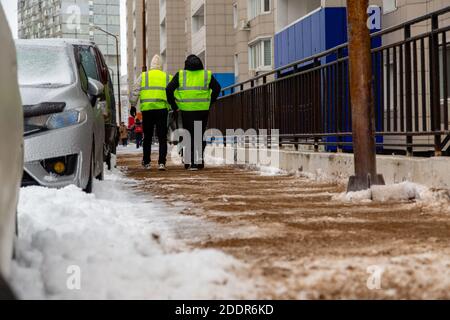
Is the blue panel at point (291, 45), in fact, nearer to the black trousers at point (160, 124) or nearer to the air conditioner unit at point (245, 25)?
the air conditioner unit at point (245, 25)

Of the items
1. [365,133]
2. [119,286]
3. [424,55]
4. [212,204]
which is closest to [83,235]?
[119,286]

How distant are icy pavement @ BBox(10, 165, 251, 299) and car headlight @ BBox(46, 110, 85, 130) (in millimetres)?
1362

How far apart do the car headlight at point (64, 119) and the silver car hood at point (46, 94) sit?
138 mm

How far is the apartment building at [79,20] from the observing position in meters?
128

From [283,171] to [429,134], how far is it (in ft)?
15.9

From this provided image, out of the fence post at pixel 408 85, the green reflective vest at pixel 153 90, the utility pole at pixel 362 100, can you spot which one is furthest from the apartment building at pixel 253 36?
the utility pole at pixel 362 100

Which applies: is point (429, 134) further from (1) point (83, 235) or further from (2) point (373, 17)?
(2) point (373, 17)

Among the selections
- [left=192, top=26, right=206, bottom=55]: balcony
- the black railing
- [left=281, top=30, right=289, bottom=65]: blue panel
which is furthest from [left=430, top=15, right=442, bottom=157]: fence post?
[left=192, top=26, right=206, bottom=55]: balcony

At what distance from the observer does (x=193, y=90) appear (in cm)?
1297

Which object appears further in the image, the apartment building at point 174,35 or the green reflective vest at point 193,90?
the apartment building at point 174,35

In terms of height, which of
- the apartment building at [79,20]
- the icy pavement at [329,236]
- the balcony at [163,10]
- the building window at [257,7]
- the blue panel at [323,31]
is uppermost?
the apartment building at [79,20]

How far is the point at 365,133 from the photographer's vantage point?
7.44 m

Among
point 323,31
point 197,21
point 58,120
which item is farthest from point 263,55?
point 58,120

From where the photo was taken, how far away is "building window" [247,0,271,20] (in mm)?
33531
